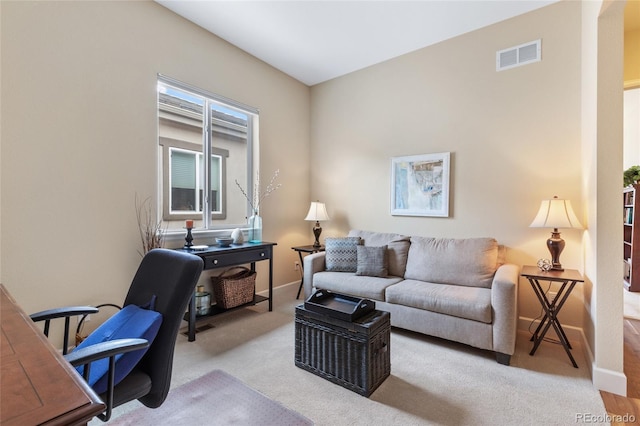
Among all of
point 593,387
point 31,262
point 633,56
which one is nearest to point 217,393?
point 31,262

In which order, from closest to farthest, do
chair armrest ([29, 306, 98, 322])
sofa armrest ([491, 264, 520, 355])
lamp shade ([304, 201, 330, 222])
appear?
1. chair armrest ([29, 306, 98, 322])
2. sofa armrest ([491, 264, 520, 355])
3. lamp shade ([304, 201, 330, 222])

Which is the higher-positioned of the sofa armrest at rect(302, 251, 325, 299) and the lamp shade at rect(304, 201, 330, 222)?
the lamp shade at rect(304, 201, 330, 222)

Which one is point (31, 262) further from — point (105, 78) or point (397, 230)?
point (397, 230)

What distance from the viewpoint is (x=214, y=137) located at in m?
3.50

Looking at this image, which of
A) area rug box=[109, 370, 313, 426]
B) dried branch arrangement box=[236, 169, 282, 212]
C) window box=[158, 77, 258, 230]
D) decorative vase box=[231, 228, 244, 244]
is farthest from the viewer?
dried branch arrangement box=[236, 169, 282, 212]

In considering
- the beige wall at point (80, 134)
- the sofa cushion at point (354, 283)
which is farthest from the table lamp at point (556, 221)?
the beige wall at point (80, 134)

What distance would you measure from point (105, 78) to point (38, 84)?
458 mm

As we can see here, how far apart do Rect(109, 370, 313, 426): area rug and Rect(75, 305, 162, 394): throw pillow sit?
0.64m

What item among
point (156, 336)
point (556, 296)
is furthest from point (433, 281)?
point (156, 336)

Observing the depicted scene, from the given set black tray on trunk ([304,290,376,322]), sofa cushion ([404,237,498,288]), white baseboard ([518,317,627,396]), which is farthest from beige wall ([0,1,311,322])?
white baseboard ([518,317,627,396])

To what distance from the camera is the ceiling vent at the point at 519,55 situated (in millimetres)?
2908

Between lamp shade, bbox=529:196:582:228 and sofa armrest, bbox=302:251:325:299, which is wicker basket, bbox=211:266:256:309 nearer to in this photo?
sofa armrest, bbox=302:251:325:299

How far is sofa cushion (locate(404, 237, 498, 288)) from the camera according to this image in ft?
9.26

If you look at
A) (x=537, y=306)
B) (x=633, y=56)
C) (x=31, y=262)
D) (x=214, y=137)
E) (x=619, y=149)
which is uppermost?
(x=633, y=56)
